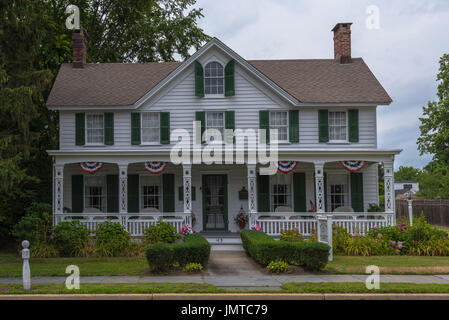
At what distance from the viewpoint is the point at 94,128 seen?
18.8 metres

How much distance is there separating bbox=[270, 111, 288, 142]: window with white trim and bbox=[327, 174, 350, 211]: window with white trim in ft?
8.39

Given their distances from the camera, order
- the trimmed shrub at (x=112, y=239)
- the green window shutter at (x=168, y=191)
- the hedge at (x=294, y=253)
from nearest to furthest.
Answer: the hedge at (x=294, y=253)
the trimmed shrub at (x=112, y=239)
the green window shutter at (x=168, y=191)

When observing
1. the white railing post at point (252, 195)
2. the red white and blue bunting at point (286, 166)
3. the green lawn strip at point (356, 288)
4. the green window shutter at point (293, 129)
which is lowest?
the green lawn strip at point (356, 288)

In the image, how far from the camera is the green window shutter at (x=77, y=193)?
18141 millimetres

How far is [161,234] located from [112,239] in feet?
5.15

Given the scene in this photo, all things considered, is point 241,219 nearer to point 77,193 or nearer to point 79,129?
point 77,193

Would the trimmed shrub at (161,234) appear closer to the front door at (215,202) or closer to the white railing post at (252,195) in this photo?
the white railing post at (252,195)

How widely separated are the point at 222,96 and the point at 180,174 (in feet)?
12.1

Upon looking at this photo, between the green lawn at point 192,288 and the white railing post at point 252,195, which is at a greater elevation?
the white railing post at point 252,195

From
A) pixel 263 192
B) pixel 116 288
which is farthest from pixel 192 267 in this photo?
pixel 263 192

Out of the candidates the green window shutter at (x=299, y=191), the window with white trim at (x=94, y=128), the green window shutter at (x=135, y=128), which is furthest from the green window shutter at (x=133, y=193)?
the green window shutter at (x=299, y=191)

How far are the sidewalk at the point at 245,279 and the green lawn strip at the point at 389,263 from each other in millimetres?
475

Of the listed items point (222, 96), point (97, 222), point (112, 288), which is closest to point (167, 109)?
point (222, 96)
